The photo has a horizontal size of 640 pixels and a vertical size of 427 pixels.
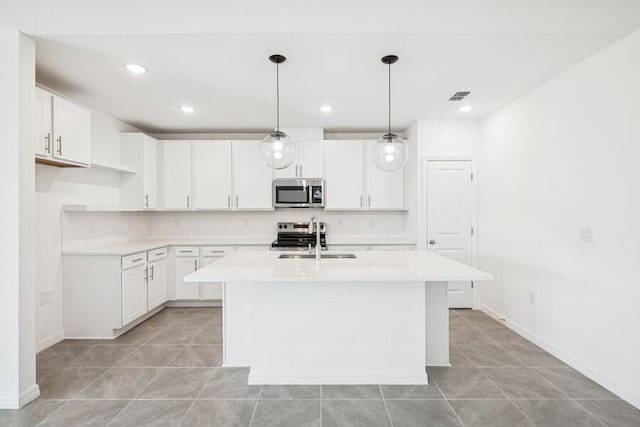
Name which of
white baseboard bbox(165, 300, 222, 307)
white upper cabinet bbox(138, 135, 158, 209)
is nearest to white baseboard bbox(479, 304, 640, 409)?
white baseboard bbox(165, 300, 222, 307)

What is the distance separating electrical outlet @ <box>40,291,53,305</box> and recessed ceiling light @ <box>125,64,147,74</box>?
7.47 ft

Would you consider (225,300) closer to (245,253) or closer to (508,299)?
(245,253)

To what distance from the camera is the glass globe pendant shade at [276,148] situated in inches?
96.2

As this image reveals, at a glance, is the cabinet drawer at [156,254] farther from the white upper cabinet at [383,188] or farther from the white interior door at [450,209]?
the white interior door at [450,209]

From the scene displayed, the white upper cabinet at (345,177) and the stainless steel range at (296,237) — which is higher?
the white upper cabinet at (345,177)

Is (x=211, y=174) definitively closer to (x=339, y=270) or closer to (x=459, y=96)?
(x=339, y=270)

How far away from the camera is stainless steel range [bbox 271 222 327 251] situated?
4352mm

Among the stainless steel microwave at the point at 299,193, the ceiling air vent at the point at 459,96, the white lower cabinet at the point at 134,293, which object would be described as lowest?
the white lower cabinet at the point at 134,293

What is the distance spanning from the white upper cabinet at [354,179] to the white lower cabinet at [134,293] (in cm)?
251

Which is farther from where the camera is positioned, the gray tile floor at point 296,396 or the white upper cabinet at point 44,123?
the white upper cabinet at point 44,123

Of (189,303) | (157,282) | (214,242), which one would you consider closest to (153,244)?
(157,282)

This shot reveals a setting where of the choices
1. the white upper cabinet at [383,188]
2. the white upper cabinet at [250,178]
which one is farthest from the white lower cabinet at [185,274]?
the white upper cabinet at [383,188]

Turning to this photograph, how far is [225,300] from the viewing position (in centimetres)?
268

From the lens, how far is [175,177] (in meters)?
4.58
